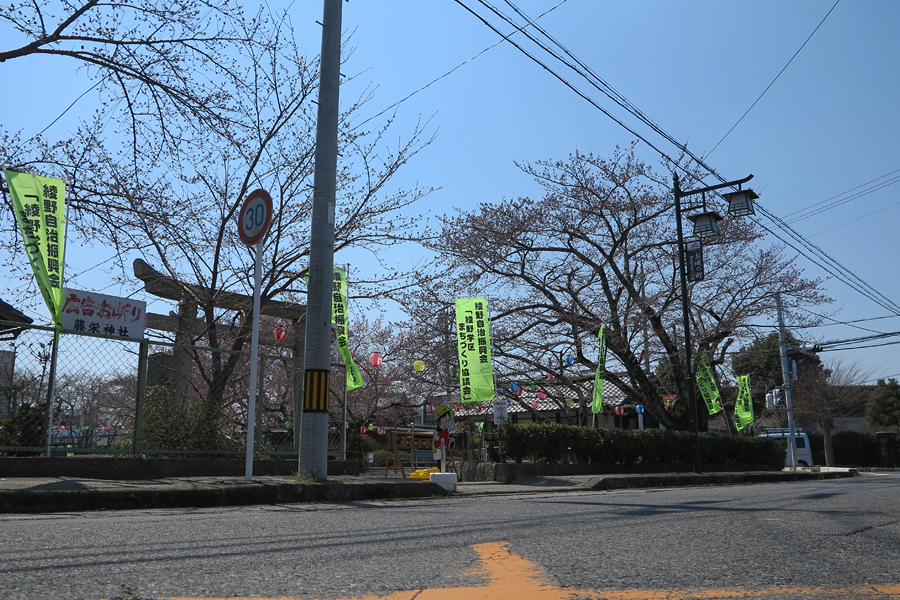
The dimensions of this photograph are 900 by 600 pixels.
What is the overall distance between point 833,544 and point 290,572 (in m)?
2.94

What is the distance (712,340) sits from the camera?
67.5ft

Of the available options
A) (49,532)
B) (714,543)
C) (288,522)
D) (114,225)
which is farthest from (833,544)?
(114,225)

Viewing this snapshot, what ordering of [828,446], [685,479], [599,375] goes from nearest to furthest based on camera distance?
[685,479] → [599,375] → [828,446]

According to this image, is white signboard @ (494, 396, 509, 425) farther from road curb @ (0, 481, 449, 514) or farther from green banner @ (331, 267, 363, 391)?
road curb @ (0, 481, 449, 514)

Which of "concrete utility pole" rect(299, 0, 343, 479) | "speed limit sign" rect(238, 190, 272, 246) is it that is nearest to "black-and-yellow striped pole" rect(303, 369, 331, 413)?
"concrete utility pole" rect(299, 0, 343, 479)

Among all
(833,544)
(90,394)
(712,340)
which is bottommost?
(833,544)

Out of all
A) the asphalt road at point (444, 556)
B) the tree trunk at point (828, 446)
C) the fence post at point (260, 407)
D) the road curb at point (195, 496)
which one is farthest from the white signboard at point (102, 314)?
the tree trunk at point (828, 446)

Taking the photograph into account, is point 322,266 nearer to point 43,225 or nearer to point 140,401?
point 140,401

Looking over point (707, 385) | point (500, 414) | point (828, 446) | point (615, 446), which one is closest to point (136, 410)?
point (500, 414)

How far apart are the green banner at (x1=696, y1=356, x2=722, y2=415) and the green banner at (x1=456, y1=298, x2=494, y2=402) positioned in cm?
→ 889

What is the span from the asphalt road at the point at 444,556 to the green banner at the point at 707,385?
15710 millimetres

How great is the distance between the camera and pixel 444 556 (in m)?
3.04

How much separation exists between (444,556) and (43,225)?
7.49 meters

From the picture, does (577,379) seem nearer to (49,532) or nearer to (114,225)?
(114,225)
